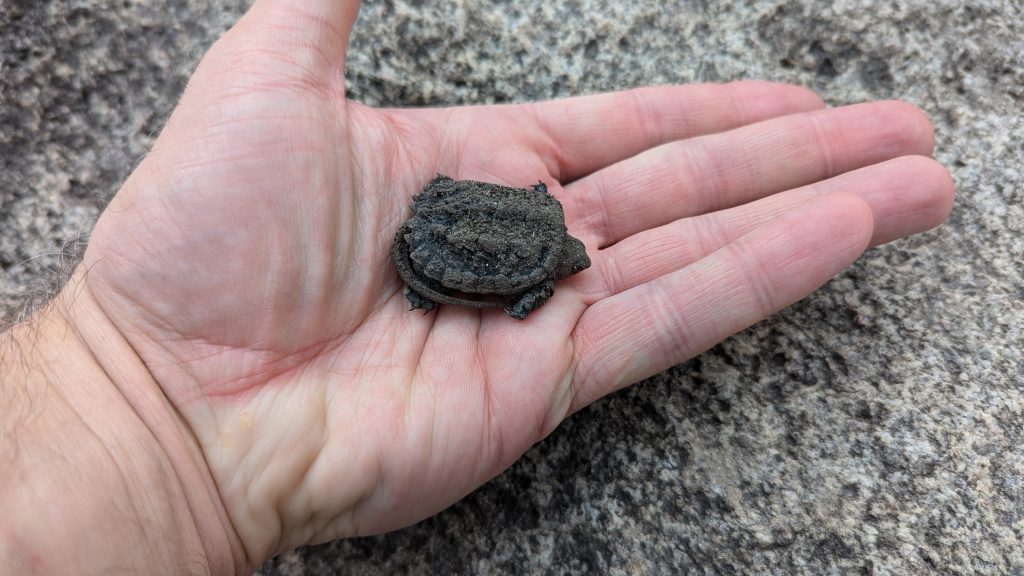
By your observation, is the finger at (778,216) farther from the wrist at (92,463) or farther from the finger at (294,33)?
the wrist at (92,463)

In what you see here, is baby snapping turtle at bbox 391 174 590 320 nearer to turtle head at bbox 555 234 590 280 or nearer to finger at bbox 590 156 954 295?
turtle head at bbox 555 234 590 280

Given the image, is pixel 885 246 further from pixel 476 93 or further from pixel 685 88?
pixel 476 93

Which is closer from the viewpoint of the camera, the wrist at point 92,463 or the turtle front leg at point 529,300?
the wrist at point 92,463

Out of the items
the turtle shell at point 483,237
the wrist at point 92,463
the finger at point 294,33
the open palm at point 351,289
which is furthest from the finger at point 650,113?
the wrist at point 92,463

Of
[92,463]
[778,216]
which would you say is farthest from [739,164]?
[92,463]

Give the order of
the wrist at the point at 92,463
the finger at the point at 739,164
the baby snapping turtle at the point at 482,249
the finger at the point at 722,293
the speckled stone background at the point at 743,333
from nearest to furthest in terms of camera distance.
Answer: the wrist at the point at 92,463
the finger at the point at 722,293
the speckled stone background at the point at 743,333
the baby snapping turtle at the point at 482,249
the finger at the point at 739,164

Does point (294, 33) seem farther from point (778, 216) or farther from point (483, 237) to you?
point (778, 216)

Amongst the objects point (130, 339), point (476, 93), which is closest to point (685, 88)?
point (476, 93)
